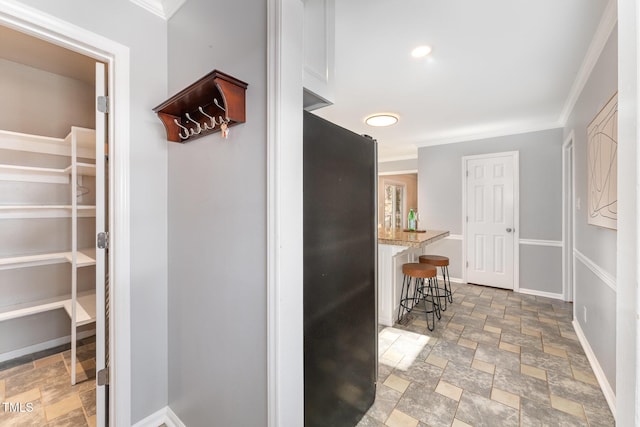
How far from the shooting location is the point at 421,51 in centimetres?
217

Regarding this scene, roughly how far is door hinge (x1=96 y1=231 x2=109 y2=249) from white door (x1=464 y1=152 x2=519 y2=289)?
479 centimetres

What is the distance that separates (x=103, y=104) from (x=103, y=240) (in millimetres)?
716

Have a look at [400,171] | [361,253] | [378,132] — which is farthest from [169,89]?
[400,171]

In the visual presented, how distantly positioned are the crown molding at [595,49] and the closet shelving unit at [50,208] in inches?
139

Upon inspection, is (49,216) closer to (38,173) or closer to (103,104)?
(38,173)

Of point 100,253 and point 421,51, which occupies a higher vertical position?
point 421,51

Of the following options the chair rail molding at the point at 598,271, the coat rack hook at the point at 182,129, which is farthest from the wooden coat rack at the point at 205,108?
the chair rail molding at the point at 598,271

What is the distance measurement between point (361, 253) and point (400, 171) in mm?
5365

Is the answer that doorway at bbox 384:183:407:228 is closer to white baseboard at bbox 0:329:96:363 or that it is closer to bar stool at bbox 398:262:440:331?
bar stool at bbox 398:262:440:331

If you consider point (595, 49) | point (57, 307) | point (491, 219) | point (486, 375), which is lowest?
point (486, 375)

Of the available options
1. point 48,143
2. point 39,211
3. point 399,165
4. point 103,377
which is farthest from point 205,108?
point 399,165

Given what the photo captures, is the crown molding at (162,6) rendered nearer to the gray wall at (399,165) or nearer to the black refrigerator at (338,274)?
the black refrigerator at (338,274)

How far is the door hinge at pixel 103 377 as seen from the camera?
146cm

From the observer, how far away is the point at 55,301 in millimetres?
2311
